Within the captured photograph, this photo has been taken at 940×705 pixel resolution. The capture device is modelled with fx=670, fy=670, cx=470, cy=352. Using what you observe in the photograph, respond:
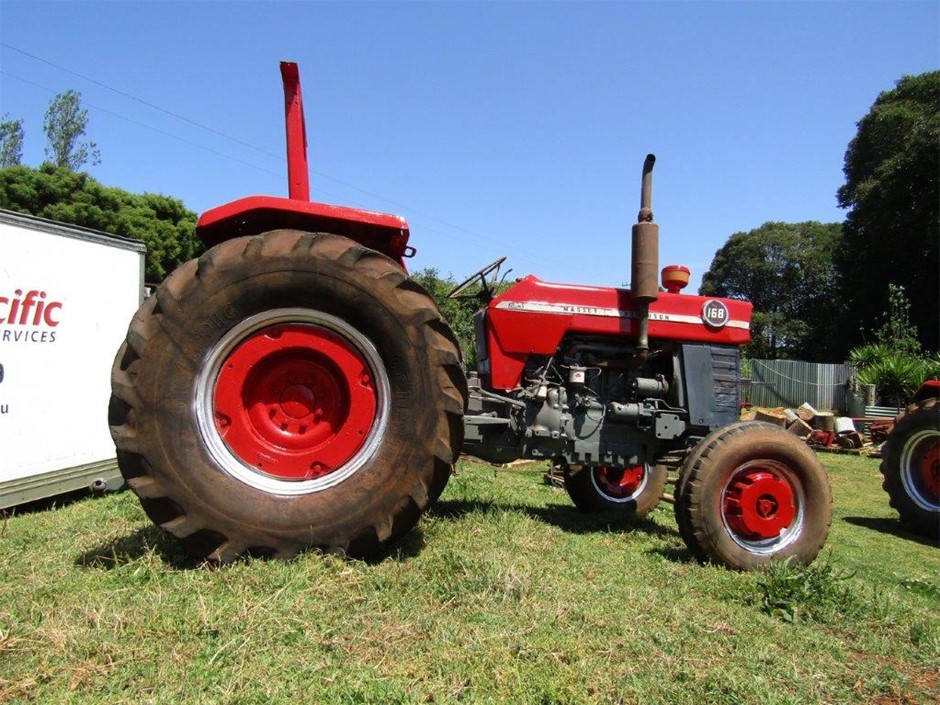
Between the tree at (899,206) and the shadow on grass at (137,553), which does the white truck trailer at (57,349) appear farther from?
the tree at (899,206)

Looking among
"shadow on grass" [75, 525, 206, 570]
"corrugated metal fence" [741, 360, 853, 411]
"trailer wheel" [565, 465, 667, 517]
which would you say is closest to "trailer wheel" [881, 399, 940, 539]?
"trailer wheel" [565, 465, 667, 517]

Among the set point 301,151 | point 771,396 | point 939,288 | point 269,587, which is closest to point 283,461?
point 269,587

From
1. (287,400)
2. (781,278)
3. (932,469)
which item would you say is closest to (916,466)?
(932,469)

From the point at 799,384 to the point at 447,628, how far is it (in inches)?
743

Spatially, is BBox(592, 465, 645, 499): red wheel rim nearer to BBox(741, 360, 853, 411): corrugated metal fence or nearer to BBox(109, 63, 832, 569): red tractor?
BBox(109, 63, 832, 569): red tractor

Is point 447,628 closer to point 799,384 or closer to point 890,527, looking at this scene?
point 890,527

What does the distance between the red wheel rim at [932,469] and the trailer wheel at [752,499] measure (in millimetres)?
2990

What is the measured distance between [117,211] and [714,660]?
939 inches

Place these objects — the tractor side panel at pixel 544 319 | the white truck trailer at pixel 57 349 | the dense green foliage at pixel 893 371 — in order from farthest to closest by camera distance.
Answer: the dense green foliage at pixel 893 371 → the white truck trailer at pixel 57 349 → the tractor side panel at pixel 544 319

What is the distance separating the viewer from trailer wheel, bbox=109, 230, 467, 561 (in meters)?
2.80

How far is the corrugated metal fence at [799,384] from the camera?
1805cm

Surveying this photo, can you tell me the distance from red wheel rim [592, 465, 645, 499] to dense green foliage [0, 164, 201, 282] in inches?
687

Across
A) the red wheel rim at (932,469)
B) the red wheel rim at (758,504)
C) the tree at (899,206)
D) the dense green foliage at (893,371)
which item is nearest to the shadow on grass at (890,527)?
the red wheel rim at (932,469)

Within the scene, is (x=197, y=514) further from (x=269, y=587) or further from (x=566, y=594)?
(x=566, y=594)
